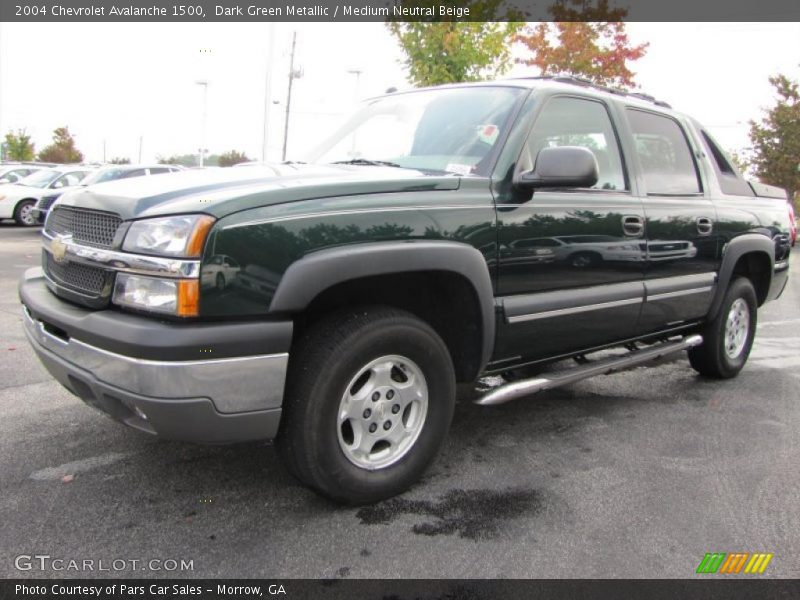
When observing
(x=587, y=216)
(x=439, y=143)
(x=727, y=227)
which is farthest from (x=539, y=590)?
(x=727, y=227)

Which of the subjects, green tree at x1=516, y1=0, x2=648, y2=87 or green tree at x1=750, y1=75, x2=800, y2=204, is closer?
green tree at x1=516, y1=0, x2=648, y2=87

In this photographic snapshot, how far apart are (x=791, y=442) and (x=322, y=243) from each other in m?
2.96

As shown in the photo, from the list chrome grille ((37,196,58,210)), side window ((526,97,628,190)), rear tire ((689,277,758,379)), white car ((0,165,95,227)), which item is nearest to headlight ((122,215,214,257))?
side window ((526,97,628,190))

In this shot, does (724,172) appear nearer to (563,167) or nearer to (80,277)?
(563,167)

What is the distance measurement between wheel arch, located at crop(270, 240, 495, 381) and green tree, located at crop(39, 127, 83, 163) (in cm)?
6142

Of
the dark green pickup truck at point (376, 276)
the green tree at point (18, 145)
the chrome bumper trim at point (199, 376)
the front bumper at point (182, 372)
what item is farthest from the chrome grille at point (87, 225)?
the green tree at point (18, 145)

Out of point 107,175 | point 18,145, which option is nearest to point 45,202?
point 107,175

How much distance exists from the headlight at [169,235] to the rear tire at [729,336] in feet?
12.6

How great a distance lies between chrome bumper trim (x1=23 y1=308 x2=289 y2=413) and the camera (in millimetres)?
2311

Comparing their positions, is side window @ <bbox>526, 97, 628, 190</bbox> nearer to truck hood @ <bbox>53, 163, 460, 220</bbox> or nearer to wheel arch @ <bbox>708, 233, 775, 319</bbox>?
truck hood @ <bbox>53, 163, 460, 220</bbox>

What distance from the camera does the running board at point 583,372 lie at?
3217 millimetres

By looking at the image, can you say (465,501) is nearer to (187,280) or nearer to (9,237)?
(187,280)

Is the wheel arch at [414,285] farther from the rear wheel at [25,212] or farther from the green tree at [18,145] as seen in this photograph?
the green tree at [18,145]

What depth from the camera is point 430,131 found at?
3584 mm
